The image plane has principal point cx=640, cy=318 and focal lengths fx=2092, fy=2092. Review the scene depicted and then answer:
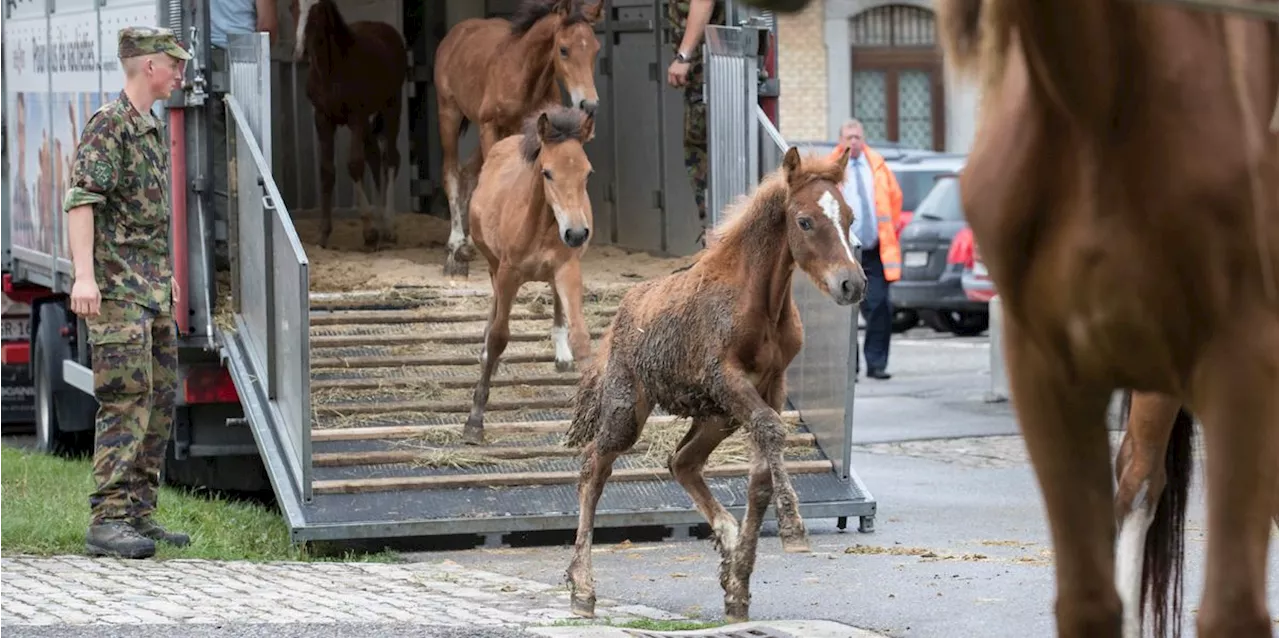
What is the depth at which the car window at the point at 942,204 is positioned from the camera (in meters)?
23.2

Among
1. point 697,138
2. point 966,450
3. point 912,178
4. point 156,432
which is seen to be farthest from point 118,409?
point 912,178

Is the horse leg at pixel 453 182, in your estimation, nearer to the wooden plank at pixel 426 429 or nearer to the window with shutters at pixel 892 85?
the wooden plank at pixel 426 429

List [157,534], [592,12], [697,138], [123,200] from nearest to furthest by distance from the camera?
[123,200]
[157,534]
[592,12]
[697,138]

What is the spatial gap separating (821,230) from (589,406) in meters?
1.18

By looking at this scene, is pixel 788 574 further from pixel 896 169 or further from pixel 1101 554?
pixel 896 169

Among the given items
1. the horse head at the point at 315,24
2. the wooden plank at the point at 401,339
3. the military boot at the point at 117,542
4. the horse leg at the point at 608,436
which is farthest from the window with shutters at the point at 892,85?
the horse leg at the point at 608,436

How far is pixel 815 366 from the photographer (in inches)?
413

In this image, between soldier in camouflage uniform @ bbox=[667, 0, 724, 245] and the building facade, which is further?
the building facade

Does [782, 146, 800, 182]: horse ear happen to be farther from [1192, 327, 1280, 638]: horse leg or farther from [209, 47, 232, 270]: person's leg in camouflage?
[1192, 327, 1280, 638]: horse leg

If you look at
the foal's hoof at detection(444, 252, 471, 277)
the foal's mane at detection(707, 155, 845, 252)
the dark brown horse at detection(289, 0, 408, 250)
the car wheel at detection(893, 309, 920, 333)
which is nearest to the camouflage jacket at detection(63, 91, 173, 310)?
the foal's mane at detection(707, 155, 845, 252)

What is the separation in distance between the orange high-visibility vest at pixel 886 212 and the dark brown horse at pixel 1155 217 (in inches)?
521

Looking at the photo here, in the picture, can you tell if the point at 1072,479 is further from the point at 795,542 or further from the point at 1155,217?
the point at 795,542

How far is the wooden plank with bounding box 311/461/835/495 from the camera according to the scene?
9.51m

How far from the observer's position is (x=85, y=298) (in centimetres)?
877
